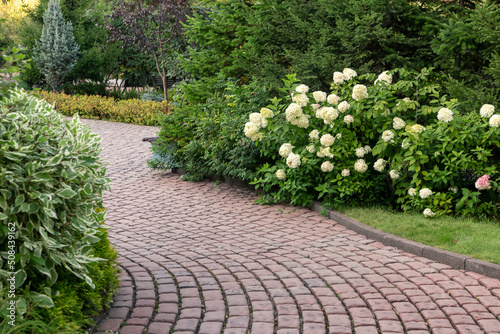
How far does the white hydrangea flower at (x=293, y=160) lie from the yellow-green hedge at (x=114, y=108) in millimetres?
10295

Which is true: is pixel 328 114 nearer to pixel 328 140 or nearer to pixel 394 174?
pixel 328 140

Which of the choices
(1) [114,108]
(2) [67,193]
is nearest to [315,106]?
(2) [67,193]

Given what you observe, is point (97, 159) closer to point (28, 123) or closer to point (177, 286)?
point (28, 123)

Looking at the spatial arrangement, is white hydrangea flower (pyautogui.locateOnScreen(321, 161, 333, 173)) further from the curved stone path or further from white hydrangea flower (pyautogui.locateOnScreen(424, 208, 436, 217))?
white hydrangea flower (pyautogui.locateOnScreen(424, 208, 436, 217))

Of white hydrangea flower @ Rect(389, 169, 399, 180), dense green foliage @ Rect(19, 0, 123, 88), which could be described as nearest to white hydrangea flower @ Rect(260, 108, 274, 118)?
white hydrangea flower @ Rect(389, 169, 399, 180)

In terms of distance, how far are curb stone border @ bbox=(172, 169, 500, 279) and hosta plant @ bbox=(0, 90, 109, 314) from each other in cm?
346

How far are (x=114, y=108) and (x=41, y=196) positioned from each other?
645 inches

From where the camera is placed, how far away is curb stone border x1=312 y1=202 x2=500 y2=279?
5031mm

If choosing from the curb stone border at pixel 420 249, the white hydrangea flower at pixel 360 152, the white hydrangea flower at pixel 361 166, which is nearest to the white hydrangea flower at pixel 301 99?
the white hydrangea flower at pixel 360 152

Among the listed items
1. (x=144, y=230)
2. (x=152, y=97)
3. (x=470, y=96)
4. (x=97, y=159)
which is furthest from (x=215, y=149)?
(x=152, y=97)

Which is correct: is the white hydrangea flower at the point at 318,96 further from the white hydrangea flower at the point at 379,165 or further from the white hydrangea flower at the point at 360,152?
the white hydrangea flower at the point at 379,165

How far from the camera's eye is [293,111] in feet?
23.3

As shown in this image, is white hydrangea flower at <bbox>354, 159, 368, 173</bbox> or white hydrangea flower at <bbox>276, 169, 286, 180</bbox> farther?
white hydrangea flower at <bbox>276, 169, 286, 180</bbox>

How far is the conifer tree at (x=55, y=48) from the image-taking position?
2320 cm
